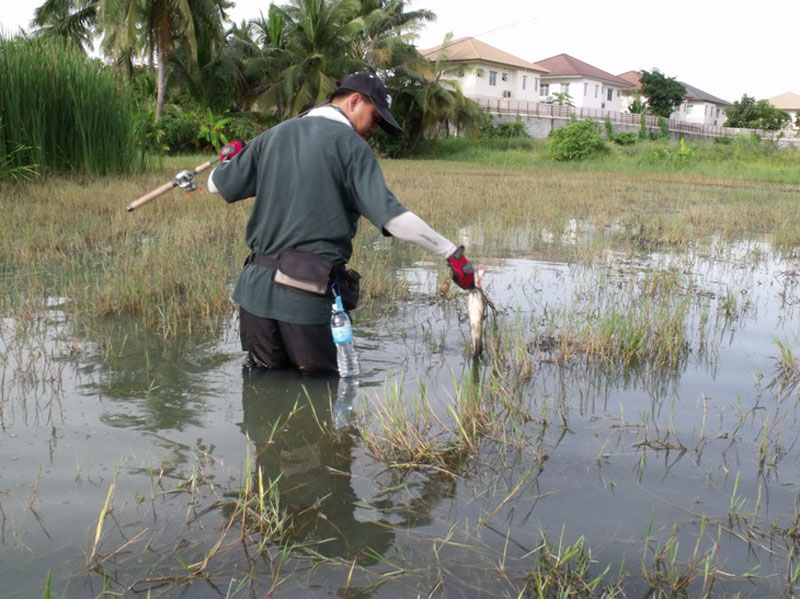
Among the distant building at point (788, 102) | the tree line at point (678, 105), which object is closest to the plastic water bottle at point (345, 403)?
the tree line at point (678, 105)

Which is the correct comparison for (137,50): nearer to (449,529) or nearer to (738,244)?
(738,244)

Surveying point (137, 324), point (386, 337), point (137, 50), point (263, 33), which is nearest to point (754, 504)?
point (386, 337)

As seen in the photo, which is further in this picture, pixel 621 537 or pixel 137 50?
pixel 137 50

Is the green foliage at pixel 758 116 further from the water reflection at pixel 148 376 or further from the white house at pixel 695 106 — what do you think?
the water reflection at pixel 148 376

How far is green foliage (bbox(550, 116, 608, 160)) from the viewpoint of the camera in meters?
31.4

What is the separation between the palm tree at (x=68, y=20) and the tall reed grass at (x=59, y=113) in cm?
2103

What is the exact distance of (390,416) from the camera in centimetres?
313

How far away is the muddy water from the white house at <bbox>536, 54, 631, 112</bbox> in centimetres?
5804

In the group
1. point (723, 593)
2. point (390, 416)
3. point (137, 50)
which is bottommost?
point (723, 593)

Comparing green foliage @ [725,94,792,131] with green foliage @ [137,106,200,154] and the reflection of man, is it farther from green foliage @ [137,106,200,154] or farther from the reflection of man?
the reflection of man

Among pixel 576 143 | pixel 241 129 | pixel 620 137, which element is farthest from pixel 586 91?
pixel 241 129

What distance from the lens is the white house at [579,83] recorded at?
2403 inches

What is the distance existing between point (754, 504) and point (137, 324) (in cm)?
379

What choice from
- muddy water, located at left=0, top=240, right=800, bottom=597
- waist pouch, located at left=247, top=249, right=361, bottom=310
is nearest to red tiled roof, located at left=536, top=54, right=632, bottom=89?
muddy water, located at left=0, top=240, right=800, bottom=597
